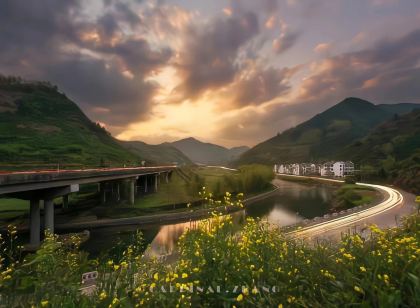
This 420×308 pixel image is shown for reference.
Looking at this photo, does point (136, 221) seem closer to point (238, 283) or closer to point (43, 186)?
point (43, 186)

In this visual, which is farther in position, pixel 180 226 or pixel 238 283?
pixel 180 226

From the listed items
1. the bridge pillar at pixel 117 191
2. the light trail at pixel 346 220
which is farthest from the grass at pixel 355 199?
the bridge pillar at pixel 117 191

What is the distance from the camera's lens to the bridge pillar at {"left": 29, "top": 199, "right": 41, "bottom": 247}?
135 feet

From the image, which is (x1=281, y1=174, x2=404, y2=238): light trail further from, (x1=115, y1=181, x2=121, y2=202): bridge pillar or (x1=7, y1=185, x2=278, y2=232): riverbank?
(x1=115, y1=181, x2=121, y2=202): bridge pillar

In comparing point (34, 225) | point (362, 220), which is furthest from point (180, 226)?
point (362, 220)

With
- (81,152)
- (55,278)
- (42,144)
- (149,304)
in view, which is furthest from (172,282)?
(42,144)

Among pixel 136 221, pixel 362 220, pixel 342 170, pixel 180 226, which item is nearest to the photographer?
pixel 362 220

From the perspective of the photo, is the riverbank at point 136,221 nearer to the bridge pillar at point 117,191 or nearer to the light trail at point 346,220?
the bridge pillar at point 117,191

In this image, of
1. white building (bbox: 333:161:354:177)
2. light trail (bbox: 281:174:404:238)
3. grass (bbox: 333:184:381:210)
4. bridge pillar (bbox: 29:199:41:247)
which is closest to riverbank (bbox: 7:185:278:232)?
bridge pillar (bbox: 29:199:41:247)

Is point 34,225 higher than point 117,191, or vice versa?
point 117,191

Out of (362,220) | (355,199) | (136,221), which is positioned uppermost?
(362,220)

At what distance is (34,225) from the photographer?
42000 mm

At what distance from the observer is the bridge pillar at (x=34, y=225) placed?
1618 inches

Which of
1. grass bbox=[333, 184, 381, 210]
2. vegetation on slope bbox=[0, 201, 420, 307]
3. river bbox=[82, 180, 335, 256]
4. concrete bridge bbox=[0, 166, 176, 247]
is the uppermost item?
vegetation on slope bbox=[0, 201, 420, 307]
